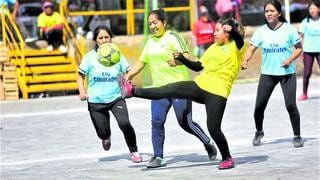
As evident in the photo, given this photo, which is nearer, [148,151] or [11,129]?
[148,151]

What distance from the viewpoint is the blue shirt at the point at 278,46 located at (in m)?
9.52

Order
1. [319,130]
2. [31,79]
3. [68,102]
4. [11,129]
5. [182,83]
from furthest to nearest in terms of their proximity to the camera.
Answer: [31,79] → [68,102] → [11,129] → [319,130] → [182,83]

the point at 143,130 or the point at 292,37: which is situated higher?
the point at 292,37

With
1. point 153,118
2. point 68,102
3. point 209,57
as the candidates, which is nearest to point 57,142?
point 153,118

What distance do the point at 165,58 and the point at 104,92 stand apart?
0.88 meters

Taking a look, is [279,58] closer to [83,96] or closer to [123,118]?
[123,118]

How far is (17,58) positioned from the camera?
1759cm

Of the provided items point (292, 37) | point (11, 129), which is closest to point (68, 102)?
point (11, 129)

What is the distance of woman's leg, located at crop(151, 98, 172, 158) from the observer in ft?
28.1

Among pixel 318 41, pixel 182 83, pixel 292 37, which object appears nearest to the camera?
pixel 182 83

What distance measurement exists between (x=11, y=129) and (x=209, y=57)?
560 cm

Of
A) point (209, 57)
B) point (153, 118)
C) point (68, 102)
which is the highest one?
point (209, 57)

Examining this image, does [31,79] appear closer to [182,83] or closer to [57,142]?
[57,142]

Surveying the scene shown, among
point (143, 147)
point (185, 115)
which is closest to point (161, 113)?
point (185, 115)
